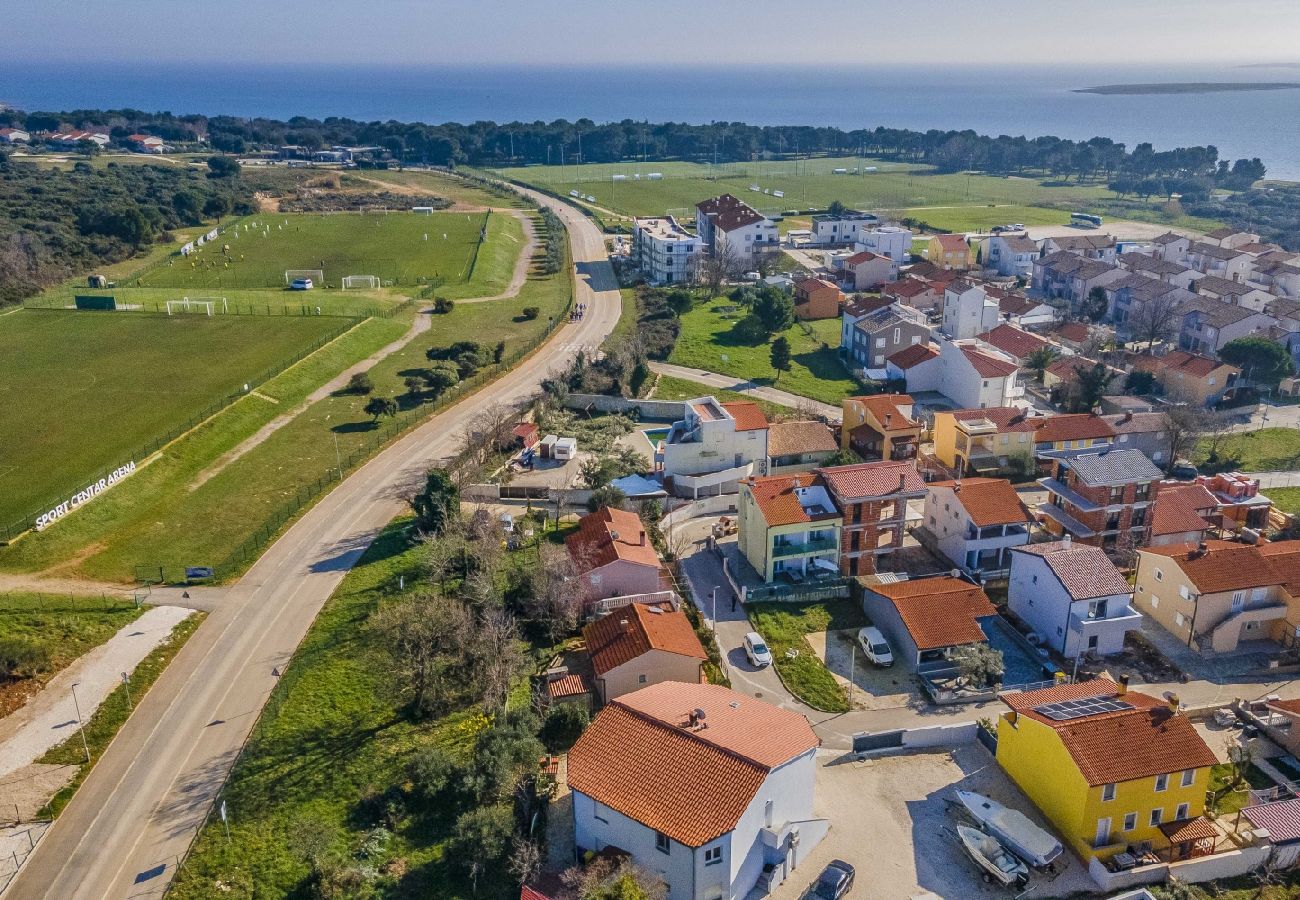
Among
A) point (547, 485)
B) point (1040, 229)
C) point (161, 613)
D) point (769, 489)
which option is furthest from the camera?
point (1040, 229)

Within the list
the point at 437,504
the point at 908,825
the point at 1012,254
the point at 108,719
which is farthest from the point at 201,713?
the point at 1012,254

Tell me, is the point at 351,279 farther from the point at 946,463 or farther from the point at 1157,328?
the point at 1157,328

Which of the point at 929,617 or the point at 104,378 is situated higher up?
the point at 104,378

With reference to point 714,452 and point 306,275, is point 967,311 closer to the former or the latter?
point 714,452

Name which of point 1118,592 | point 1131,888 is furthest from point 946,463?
point 1131,888

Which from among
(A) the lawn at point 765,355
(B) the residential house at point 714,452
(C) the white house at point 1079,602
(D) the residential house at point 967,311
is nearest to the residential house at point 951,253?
(A) the lawn at point 765,355

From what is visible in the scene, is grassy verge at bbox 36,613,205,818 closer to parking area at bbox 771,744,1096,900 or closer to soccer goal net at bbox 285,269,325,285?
parking area at bbox 771,744,1096,900

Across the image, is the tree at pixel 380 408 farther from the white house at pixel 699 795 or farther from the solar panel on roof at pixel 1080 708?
the solar panel on roof at pixel 1080 708
